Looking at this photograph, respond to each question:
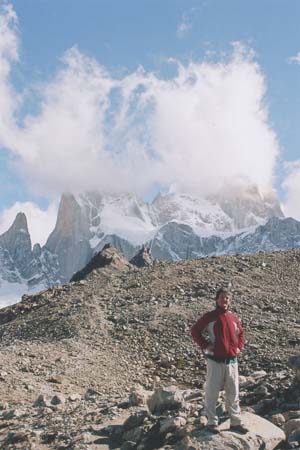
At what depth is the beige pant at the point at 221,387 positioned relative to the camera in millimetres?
10608

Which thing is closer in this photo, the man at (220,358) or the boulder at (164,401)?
the man at (220,358)

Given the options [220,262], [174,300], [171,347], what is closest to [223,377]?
[171,347]

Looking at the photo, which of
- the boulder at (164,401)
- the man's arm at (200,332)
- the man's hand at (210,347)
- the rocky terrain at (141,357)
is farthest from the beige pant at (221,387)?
the boulder at (164,401)

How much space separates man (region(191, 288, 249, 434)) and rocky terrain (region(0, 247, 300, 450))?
0.54m


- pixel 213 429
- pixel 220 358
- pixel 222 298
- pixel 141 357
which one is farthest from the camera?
pixel 141 357

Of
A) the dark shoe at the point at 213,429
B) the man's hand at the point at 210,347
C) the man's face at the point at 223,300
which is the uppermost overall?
the man's face at the point at 223,300

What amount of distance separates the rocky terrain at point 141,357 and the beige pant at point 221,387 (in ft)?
1.59

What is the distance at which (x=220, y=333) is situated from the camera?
10805 mm

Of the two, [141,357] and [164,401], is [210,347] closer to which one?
[164,401]

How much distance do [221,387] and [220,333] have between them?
114cm

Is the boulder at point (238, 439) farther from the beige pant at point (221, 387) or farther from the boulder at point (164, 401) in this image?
the boulder at point (164, 401)

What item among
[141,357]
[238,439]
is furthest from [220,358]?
[141,357]

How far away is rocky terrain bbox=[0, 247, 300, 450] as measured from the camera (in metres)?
12.0

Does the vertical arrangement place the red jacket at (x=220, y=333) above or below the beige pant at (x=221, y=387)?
above
